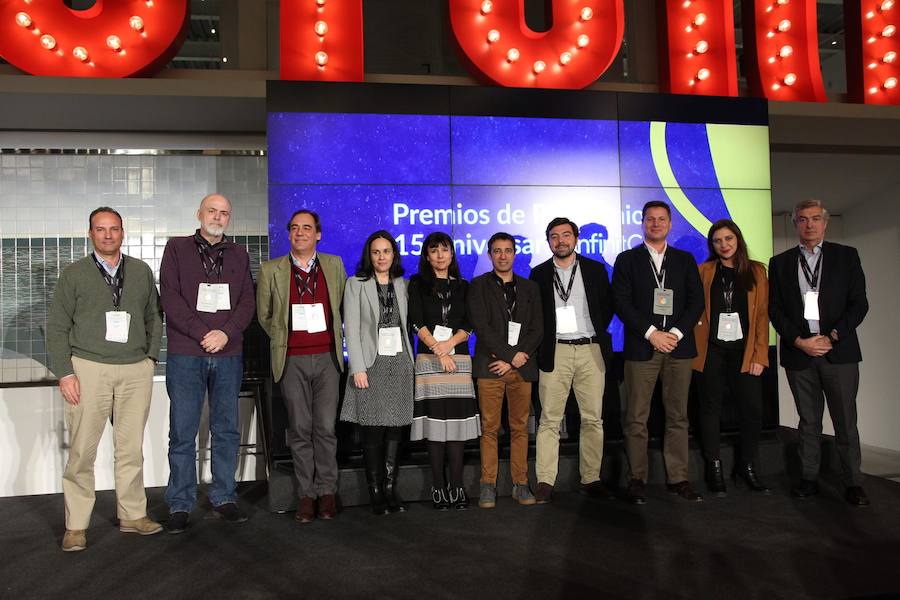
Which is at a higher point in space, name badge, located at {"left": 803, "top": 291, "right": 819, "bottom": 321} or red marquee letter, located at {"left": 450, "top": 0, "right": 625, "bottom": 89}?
red marquee letter, located at {"left": 450, "top": 0, "right": 625, "bottom": 89}

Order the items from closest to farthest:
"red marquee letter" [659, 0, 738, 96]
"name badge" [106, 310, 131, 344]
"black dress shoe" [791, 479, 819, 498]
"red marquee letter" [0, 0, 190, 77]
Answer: "name badge" [106, 310, 131, 344]
"black dress shoe" [791, 479, 819, 498]
"red marquee letter" [0, 0, 190, 77]
"red marquee letter" [659, 0, 738, 96]

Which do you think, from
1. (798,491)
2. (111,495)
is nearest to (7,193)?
(111,495)

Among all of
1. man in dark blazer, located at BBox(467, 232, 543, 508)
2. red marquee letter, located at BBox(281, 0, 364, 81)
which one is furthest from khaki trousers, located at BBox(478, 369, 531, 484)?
red marquee letter, located at BBox(281, 0, 364, 81)

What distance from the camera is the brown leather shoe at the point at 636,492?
3662 mm

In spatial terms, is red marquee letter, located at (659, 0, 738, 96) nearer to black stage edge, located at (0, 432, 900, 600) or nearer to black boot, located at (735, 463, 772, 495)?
black boot, located at (735, 463, 772, 495)

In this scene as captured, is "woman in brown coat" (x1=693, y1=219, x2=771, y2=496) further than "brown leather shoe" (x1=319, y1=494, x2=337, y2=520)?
Yes

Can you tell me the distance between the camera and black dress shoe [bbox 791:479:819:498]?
3727 millimetres

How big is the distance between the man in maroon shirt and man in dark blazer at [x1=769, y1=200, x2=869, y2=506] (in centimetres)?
248

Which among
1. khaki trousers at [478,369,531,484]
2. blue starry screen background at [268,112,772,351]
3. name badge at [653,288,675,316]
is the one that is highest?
blue starry screen background at [268,112,772,351]

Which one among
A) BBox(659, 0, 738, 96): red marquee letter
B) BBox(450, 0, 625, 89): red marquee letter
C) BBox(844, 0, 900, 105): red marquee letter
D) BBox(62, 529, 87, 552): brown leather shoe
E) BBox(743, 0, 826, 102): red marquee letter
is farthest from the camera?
BBox(844, 0, 900, 105): red marquee letter

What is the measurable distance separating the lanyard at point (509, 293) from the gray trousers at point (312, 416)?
0.96 meters

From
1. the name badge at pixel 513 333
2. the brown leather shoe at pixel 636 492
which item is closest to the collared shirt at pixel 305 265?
the name badge at pixel 513 333

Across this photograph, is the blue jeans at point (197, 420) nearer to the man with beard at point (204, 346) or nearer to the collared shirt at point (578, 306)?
the man with beard at point (204, 346)

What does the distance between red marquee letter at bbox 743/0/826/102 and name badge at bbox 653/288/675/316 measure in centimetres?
214
